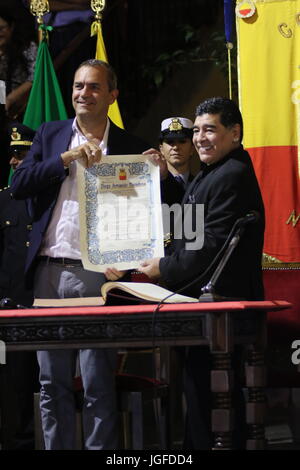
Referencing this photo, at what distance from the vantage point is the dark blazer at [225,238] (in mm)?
3246

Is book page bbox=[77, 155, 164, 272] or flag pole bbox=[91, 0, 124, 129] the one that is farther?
flag pole bbox=[91, 0, 124, 129]

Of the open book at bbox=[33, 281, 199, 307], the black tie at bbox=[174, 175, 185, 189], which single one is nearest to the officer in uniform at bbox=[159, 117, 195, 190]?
the black tie at bbox=[174, 175, 185, 189]

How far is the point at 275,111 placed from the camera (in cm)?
459

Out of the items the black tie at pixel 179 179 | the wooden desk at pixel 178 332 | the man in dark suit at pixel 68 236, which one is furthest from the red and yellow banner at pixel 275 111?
the wooden desk at pixel 178 332

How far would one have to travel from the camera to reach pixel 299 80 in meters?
4.57

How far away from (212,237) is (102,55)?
2355mm

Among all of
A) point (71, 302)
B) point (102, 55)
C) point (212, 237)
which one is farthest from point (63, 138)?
point (102, 55)

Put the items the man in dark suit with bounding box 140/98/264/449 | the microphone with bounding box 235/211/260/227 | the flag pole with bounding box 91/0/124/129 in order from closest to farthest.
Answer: the microphone with bounding box 235/211/260/227 → the man in dark suit with bounding box 140/98/264/449 → the flag pole with bounding box 91/0/124/129

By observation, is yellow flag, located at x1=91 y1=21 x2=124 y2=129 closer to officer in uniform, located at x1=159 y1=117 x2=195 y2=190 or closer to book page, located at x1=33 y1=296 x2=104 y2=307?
officer in uniform, located at x1=159 y1=117 x2=195 y2=190

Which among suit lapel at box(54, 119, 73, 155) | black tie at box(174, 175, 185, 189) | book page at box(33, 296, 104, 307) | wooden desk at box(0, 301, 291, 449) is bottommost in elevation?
wooden desk at box(0, 301, 291, 449)

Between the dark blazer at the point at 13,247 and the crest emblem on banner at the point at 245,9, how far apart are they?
4.94 ft

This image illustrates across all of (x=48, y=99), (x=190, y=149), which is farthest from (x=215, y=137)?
(x=48, y=99)

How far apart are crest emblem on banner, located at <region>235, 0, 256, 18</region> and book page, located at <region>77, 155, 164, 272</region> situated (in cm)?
150

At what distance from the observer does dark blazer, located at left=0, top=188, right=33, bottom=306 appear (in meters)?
4.51
